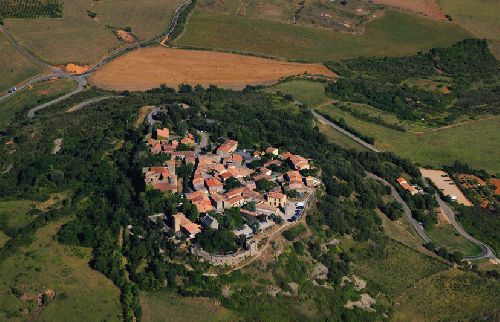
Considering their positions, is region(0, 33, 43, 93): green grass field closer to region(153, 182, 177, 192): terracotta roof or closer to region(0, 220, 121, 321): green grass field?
region(153, 182, 177, 192): terracotta roof

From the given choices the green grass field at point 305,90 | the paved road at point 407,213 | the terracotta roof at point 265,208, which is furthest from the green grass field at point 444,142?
the terracotta roof at point 265,208

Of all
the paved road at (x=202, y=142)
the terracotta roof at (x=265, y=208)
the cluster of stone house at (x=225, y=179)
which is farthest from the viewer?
the paved road at (x=202, y=142)

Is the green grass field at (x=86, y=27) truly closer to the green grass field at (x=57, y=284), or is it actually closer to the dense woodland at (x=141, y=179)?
the dense woodland at (x=141, y=179)

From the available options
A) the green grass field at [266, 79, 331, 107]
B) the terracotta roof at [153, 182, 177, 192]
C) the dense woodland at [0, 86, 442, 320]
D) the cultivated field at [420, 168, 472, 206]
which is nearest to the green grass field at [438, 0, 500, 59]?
the green grass field at [266, 79, 331, 107]

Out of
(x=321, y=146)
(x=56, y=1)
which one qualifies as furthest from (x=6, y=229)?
(x=56, y=1)

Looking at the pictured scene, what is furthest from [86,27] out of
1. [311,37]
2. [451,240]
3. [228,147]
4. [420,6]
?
[451,240]
